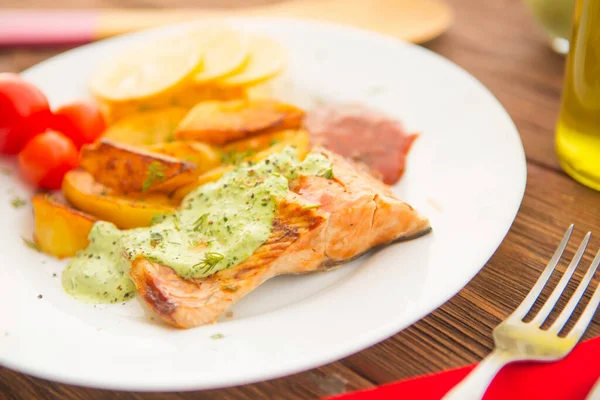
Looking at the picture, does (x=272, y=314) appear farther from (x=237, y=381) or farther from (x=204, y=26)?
(x=204, y=26)

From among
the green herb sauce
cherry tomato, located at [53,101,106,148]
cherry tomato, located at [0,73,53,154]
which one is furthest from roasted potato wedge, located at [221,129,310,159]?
cherry tomato, located at [0,73,53,154]

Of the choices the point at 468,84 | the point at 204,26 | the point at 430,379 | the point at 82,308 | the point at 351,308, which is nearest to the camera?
the point at 430,379

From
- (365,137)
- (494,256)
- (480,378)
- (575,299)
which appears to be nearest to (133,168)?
(365,137)

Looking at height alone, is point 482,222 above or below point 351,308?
above

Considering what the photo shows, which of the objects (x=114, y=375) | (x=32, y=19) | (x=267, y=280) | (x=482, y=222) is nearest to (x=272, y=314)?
(x=267, y=280)

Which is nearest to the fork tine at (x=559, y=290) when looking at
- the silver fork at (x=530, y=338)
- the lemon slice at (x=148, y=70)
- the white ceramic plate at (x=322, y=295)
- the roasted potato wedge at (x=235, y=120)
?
the silver fork at (x=530, y=338)

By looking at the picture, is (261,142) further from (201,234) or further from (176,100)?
(201,234)

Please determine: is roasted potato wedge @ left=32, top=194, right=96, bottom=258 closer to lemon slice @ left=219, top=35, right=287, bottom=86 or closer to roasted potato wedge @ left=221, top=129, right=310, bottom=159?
roasted potato wedge @ left=221, top=129, right=310, bottom=159
